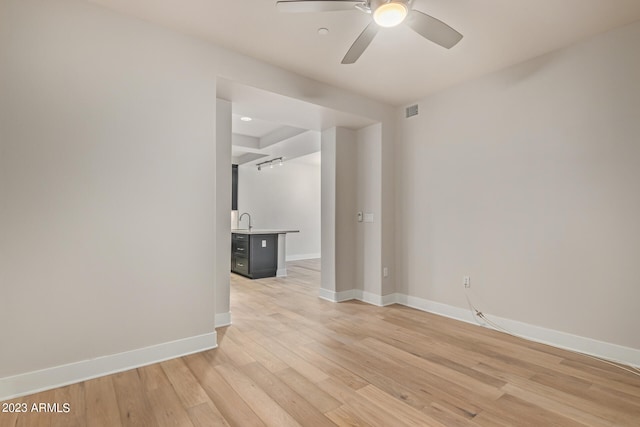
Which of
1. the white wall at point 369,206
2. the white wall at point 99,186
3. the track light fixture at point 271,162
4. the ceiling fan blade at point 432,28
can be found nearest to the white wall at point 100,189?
the white wall at point 99,186

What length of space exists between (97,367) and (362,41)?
299cm

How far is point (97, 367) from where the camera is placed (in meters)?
2.26

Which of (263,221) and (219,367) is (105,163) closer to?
(219,367)

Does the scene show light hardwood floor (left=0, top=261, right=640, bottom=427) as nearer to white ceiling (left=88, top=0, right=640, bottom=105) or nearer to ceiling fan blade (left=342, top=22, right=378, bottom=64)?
ceiling fan blade (left=342, top=22, right=378, bottom=64)

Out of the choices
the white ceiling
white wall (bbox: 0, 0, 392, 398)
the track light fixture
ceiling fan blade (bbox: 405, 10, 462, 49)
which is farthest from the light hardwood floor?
the track light fixture

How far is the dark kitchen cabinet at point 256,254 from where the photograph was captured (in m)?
6.12

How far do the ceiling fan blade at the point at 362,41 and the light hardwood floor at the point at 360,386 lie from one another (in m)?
2.39

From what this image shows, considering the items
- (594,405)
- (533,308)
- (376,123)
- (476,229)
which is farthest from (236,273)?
(594,405)

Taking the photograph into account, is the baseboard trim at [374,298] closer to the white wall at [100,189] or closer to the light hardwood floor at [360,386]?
the light hardwood floor at [360,386]

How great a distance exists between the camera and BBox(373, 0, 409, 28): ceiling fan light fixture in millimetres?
1928

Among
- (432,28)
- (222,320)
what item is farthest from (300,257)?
(432,28)

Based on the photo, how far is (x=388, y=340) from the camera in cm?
298

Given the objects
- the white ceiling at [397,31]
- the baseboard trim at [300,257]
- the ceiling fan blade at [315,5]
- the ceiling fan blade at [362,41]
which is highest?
the white ceiling at [397,31]

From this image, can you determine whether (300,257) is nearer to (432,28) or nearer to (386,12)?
(432,28)
